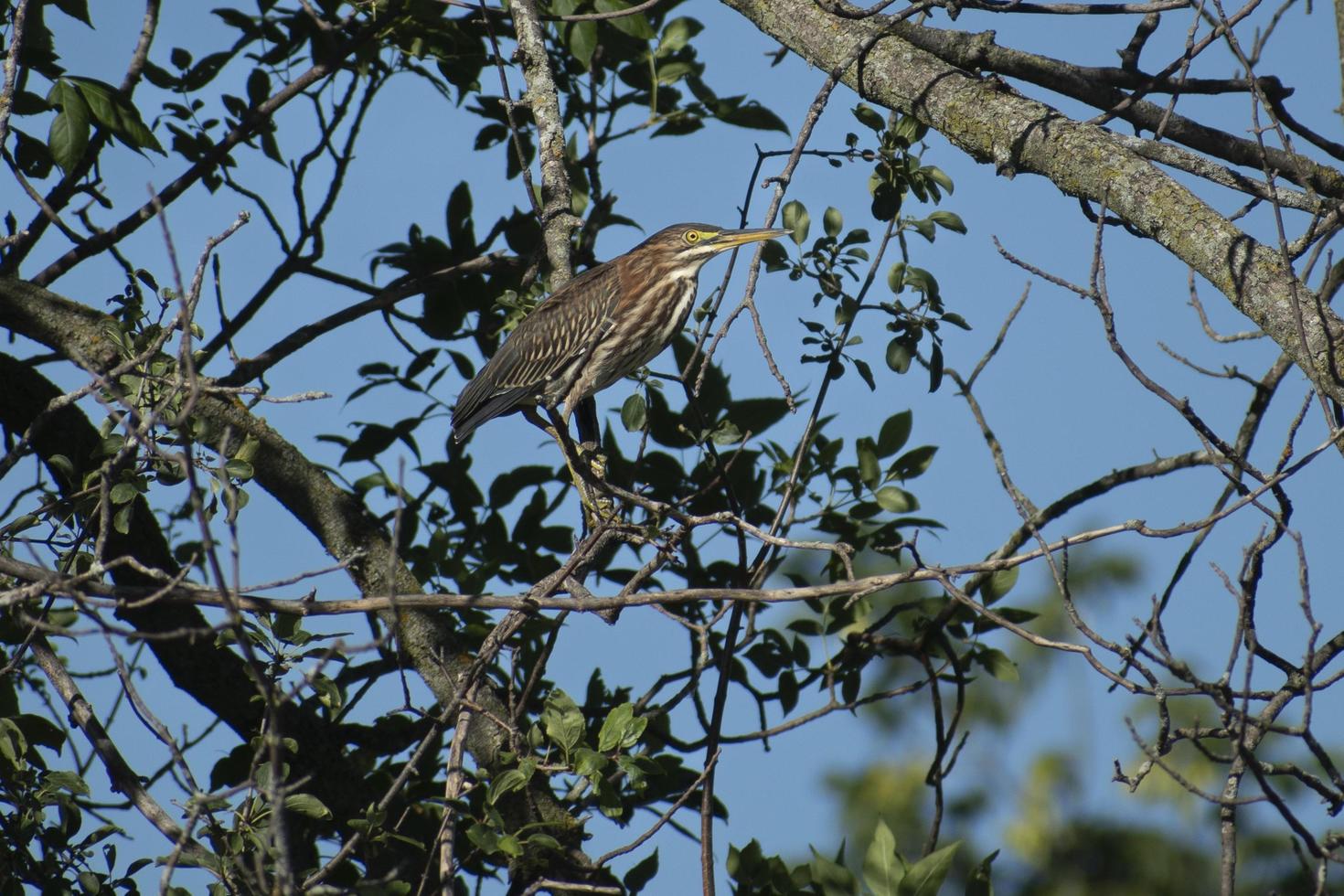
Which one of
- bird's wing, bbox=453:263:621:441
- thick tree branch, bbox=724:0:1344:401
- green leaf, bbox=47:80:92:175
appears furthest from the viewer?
bird's wing, bbox=453:263:621:441

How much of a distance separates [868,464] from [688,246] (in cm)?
163

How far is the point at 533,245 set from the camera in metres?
4.33

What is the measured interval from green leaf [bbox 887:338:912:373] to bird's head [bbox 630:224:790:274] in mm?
1633

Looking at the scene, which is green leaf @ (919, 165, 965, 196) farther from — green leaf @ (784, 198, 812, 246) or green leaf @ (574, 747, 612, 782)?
green leaf @ (574, 747, 612, 782)

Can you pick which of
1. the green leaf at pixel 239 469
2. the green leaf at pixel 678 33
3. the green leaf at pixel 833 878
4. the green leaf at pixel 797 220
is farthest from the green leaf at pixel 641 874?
the green leaf at pixel 678 33

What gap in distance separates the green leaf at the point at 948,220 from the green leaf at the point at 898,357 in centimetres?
33

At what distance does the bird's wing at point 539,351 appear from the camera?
14.0 ft

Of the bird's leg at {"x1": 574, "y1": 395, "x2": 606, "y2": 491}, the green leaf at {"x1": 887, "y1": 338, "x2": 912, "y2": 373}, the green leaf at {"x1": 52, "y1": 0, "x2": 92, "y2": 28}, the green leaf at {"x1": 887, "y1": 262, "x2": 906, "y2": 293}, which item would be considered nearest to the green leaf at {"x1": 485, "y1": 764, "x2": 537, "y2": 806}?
the bird's leg at {"x1": 574, "y1": 395, "x2": 606, "y2": 491}

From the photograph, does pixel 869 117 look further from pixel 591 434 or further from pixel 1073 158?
pixel 591 434

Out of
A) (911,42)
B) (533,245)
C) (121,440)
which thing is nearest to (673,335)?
(533,245)

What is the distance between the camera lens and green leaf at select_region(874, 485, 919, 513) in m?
3.66

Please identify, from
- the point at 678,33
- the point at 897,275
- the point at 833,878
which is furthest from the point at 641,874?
the point at 678,33

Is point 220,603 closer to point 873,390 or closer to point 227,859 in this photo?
point 227,859

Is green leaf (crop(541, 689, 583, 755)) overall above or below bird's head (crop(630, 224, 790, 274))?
below
